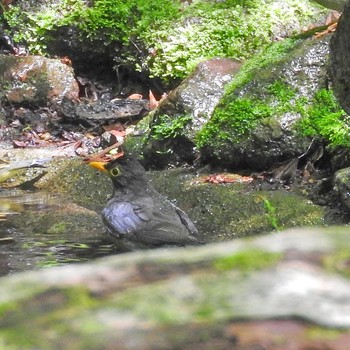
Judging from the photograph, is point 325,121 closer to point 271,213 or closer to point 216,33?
point 271,213

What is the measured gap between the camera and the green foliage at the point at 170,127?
8156mm

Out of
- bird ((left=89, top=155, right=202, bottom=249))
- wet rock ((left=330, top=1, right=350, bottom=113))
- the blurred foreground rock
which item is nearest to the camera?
the blurred foreground rock

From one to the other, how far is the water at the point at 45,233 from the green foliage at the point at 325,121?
6.83 feet

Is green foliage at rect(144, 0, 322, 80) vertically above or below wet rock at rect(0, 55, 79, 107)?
above

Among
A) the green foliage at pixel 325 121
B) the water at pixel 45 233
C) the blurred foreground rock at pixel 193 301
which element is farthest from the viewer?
the green foliage at pixel 325 121

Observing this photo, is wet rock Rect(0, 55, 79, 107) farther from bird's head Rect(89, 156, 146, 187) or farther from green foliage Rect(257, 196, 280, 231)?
green foliage Rect(257, 196, 280, 231)

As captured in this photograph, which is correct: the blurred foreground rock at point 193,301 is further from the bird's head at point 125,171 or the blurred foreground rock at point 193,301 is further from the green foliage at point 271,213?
the bird's head at point 125,171

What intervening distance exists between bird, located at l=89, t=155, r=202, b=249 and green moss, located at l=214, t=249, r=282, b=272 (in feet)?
14.2

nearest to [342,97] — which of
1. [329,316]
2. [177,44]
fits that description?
[329,316]

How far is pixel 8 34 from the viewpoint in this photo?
12516 mm

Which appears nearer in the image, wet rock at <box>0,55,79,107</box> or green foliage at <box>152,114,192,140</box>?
green foliage at <box>152,114,192,140</box>

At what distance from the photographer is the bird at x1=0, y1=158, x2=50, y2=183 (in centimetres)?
876

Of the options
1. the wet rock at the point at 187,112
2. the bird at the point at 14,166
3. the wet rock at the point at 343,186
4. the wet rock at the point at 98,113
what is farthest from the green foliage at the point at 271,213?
the wet rock at the point at 98,113

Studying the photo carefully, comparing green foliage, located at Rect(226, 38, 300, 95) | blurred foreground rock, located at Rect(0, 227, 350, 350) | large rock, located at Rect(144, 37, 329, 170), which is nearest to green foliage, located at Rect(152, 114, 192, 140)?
large rock, located at Rect(144, 37, 329, 170)
